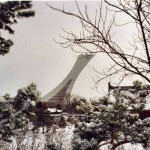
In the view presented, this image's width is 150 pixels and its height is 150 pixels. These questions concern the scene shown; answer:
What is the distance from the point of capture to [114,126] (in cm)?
1519

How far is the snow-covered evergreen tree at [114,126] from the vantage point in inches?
600

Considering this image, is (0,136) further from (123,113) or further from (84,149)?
(123,113)

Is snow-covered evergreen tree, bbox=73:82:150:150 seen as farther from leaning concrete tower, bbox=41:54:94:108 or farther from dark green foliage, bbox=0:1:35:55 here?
leaning concrete tower, bbox=41:54:94:108

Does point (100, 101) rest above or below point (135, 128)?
above

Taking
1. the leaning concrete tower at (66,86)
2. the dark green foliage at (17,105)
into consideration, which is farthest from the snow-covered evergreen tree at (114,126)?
the leaning concrete tower at (66,86)

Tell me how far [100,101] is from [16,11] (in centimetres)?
873

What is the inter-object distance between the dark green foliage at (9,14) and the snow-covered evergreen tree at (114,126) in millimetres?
6485

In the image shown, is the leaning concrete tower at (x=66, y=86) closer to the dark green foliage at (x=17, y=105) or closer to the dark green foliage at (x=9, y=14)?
the dark green foliage at (x=17, y=105)

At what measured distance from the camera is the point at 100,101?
16703mm

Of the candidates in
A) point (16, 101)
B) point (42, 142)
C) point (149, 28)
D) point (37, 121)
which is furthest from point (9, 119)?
point (37, 121)

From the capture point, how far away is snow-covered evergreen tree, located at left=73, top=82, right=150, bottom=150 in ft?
50.0

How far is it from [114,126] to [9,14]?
7.90 m

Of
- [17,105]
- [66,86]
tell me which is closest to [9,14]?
[17,105]

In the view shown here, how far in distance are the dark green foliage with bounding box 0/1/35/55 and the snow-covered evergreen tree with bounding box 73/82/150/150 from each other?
649 cm
